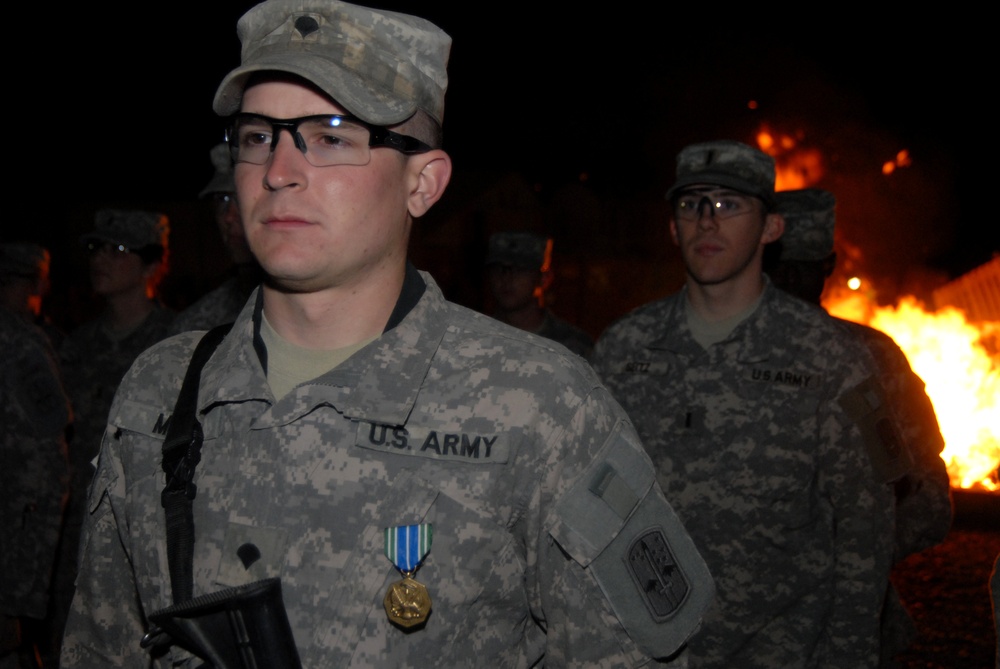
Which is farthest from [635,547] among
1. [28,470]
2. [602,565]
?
[28,470]

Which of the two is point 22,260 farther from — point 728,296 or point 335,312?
point 335,312

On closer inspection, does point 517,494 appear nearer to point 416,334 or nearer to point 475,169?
point 416,334

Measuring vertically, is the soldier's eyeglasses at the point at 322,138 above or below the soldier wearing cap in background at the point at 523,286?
above

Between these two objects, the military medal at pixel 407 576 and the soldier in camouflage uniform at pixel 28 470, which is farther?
the soldier in camouflage uniform at pixel 28 470

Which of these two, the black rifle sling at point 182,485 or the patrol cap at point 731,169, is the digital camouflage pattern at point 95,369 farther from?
the black rifle sling at point 182,485

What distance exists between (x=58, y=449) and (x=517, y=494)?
11.6ft

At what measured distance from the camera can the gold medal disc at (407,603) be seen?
5.99 feet

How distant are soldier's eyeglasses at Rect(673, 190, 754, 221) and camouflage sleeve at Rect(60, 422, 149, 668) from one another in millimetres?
2854

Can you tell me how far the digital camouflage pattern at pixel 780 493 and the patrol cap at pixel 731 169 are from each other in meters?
0.63

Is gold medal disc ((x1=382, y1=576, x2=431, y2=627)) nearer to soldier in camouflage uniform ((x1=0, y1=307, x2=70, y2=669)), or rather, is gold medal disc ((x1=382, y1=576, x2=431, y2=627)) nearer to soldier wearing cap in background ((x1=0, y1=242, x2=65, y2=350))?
soldier in camouflage uniform ((x1=0, y1=307, x2=70, y2=669))

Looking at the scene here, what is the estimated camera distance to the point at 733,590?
3643mm

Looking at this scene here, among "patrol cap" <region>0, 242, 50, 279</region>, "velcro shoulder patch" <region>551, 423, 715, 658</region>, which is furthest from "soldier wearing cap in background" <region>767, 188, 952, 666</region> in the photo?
"patrol cap" <region>0, 242, 50, 279</region>

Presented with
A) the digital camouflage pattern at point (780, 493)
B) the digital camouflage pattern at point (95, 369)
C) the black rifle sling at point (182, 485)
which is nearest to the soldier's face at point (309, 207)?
the black rifle sling at point (182, 485)

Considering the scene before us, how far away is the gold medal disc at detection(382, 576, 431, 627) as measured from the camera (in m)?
1.83
